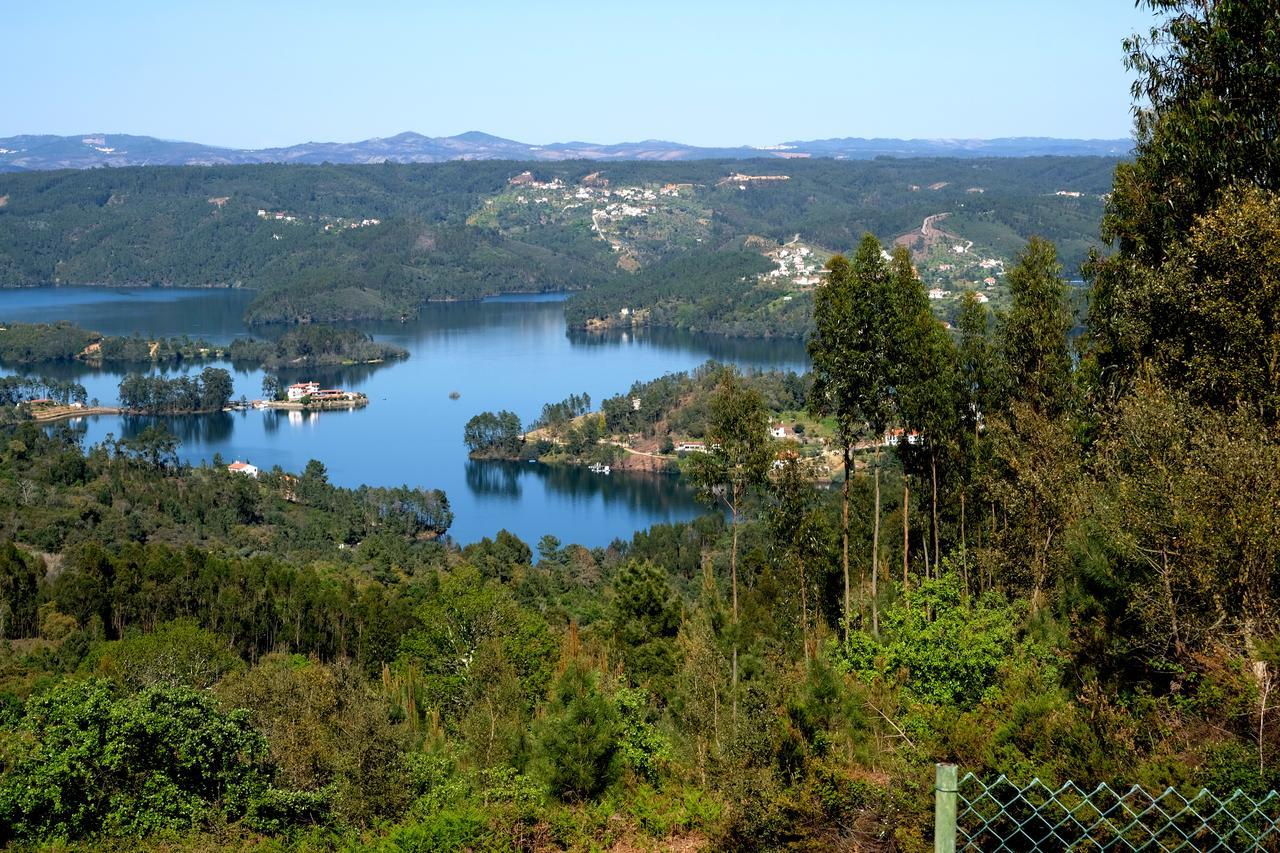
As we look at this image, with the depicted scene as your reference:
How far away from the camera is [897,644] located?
691cm

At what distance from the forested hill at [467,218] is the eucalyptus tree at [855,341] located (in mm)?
84211

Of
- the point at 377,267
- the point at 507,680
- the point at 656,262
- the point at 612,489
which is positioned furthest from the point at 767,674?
the point at 656,262

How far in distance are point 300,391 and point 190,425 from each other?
782 centimetres

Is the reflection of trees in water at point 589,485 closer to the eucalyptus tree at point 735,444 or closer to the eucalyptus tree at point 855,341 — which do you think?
the eucalyptus tree at point 735,444

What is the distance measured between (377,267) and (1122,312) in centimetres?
11364

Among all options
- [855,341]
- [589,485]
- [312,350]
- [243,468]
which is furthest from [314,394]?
[855,341]

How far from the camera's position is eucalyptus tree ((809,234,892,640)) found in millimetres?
9164

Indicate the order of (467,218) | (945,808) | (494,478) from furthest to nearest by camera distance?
(467,218) → (494,478) → (945,808)

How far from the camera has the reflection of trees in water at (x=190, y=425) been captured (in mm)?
53906

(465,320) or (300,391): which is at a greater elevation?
(465,320)

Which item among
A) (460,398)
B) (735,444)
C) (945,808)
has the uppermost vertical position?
(945,808)

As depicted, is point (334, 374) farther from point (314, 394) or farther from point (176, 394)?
point (176, 394)

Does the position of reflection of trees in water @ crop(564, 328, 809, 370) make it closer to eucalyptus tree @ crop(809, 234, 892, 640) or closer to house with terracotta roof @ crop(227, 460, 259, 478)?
house with terracotta roof @ crop(227, 460, 259, 478)

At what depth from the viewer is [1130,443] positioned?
546 centimetres
